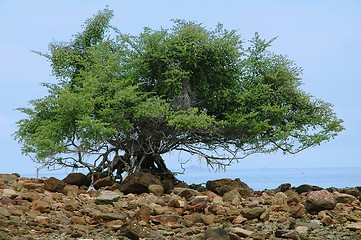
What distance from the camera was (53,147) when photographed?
46.9 ft

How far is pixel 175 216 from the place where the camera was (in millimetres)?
10172

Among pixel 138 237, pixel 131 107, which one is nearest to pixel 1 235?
pixel 138 237

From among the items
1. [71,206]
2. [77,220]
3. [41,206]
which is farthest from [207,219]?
[41,206]

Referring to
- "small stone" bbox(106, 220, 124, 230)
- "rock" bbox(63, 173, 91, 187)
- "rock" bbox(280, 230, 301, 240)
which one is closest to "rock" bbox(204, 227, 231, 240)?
"rock" bbox(280, 230, 301, 240)

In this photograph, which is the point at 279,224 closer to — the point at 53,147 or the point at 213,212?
the point at 213,212

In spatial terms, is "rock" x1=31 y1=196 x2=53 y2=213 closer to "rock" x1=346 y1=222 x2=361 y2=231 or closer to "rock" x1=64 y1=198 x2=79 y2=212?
"rock" x1=64 y1=198 x2=79 y2=212

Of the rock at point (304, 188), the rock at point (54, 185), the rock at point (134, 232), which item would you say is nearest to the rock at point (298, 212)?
the rock at point (134, 232)

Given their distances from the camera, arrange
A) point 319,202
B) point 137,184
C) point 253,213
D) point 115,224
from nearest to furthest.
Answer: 1. point 115,224
2. point 253,213
3. point 319,202
4. point 137,184

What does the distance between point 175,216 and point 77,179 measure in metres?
5.66

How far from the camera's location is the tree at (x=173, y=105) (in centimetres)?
1477

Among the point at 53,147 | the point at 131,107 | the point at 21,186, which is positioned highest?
the point at 131,107

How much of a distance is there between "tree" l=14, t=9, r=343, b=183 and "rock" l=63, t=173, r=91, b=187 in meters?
0.28

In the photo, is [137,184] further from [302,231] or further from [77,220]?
[302,231]

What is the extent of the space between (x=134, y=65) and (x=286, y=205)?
6.49 metres
